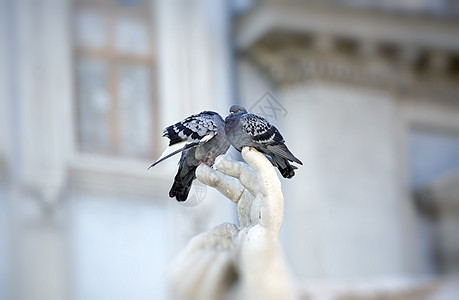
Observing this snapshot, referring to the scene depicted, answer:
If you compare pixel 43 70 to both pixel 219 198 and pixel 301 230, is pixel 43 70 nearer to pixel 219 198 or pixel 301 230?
pixel 219 198

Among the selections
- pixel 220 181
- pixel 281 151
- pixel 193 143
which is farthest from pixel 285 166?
pixel 193 143

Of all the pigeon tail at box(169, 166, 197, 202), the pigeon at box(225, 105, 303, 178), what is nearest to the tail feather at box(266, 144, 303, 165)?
the pigeon at box(225, 105, 303, 178)

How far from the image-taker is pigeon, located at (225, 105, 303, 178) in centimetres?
416

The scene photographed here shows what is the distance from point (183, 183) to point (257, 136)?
420mm

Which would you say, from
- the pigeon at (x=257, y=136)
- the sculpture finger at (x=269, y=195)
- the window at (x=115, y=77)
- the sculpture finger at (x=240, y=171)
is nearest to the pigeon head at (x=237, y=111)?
the pigeon at (x=257, y=136)

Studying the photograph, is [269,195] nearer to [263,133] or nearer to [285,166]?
[263,133]

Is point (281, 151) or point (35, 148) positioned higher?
point (281, 151)

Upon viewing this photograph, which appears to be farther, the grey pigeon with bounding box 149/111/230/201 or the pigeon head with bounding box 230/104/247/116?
the pigeon head with bounding box 230/104/247/116

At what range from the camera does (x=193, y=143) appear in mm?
4270

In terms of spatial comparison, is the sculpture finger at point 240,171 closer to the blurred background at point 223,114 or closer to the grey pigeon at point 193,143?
the grey pigeon at point 193,143

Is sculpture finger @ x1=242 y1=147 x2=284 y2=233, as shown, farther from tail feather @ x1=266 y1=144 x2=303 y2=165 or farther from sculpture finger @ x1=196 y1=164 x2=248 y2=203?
sculpture finger @ x1=196 y1=164 x2=248 y2=203

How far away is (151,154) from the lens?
14055 mm

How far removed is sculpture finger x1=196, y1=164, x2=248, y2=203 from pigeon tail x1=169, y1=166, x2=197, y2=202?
0.36 feet

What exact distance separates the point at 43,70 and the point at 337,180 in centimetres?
358
